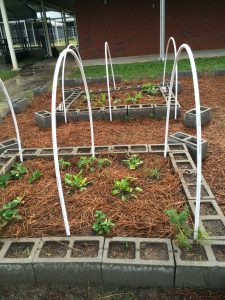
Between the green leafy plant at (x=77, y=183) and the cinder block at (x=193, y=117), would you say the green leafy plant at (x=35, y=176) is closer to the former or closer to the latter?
the green leafy plant at (x=77, y=183)

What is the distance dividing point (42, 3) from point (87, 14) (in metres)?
4.24

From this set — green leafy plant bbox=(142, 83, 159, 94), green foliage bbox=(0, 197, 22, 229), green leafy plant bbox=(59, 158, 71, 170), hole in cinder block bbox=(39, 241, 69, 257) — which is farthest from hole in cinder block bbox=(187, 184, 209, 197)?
green leafy plant bbox=(142, 83, 159, 94)

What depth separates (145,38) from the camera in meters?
13.7

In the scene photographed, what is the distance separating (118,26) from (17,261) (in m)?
13.5

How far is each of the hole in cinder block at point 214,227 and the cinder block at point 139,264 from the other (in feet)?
1.27

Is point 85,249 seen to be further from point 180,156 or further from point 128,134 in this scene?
point 128,134

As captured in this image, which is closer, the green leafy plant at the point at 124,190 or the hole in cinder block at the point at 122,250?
the hole in cinder block at the point at 122,250

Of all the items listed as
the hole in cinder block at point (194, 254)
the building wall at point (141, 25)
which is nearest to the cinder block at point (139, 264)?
the hole in cinder block at point (194, 254)

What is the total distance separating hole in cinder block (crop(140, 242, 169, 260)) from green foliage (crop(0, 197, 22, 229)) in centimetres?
118

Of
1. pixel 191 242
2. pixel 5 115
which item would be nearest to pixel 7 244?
pixel 191 242

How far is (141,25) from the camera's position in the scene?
1348cm

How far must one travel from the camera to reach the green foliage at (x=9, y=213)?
2.44m

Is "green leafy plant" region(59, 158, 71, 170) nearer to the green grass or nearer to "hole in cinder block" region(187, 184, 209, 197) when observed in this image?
"hole in cinder block" region(187, 184, 209, 197)

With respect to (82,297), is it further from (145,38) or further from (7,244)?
(145,38)
